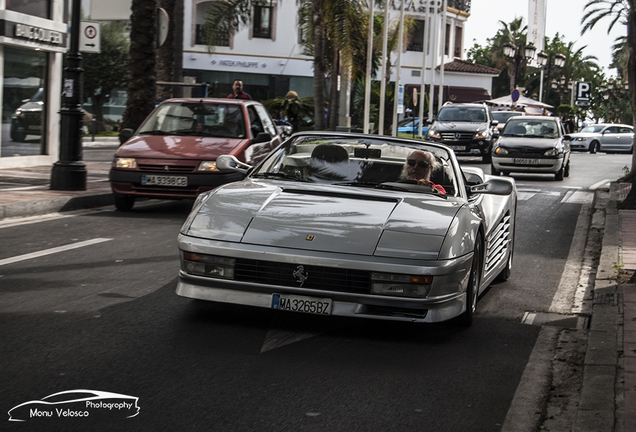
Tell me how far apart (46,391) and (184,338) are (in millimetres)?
1247

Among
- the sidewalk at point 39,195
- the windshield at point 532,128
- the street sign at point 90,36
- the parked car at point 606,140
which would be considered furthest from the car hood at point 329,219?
the parked car at point 606,140

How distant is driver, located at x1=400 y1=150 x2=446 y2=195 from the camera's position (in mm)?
6406

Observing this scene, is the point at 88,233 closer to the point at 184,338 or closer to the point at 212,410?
the point at 184,338

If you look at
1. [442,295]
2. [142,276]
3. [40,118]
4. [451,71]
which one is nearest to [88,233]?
[142,276]

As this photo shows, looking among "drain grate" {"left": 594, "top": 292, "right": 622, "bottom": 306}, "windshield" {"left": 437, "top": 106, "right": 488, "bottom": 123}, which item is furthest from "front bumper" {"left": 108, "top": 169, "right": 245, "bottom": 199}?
"windshield" {"left": 437, "top": 106, "right": 488, "bottom": 123}

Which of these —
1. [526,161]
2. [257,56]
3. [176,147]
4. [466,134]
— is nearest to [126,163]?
[176,147]

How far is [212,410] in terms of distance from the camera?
3.92 metres

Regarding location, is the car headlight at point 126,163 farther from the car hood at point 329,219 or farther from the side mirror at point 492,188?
the side mirror at point 492,188

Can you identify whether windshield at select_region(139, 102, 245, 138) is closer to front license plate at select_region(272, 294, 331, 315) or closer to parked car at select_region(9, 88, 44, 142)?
parked car at select_region(9, 88, 44, 142)

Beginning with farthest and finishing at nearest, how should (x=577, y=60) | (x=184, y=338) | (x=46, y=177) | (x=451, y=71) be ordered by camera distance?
(x=577, y=60), (x=451, y=71), (x=46, y=177), (x=184, y=338)

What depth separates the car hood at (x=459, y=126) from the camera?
27.5 meters

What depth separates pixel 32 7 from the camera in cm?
1836

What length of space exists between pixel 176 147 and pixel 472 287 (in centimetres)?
712

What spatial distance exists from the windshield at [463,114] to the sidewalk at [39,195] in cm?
1468
